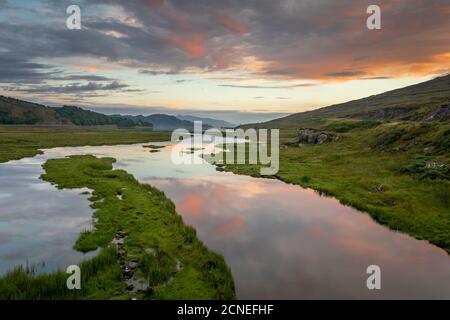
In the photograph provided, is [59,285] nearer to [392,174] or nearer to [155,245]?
[155,245]

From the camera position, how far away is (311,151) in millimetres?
77188

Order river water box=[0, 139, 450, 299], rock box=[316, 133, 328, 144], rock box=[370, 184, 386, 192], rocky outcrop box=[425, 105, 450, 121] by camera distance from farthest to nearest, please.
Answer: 1. rock box=[316, 133, 328, 144]
2. rocky outcrop box=[425, 105, 450, 121]
3. rock box=[370, 184, 386, 192]
4. river water box=[0, 139, 450, 299]

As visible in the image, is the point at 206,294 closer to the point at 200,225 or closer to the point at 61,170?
the point at 200,225

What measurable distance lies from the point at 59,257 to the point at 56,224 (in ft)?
23.3

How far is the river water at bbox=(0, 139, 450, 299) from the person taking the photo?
17234 mm

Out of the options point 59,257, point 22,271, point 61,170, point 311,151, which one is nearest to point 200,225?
point 59,257

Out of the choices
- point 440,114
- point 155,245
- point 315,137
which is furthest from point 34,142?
A: point 440,114

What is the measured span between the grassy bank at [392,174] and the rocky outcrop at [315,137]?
7.02m

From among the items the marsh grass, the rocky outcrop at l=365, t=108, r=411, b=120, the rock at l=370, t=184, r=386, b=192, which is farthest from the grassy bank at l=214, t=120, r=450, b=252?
the rocky outcrop at l=365, t=108, r=411, b=120

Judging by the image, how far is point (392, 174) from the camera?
44.0 m

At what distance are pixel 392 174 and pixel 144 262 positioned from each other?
37970 millimetres

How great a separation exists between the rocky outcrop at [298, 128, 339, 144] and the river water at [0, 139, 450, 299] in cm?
4935

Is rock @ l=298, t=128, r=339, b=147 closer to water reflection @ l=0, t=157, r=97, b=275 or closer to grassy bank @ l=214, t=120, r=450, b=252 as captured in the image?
grassy bank @ l=214, t=120, r=450, b=252
